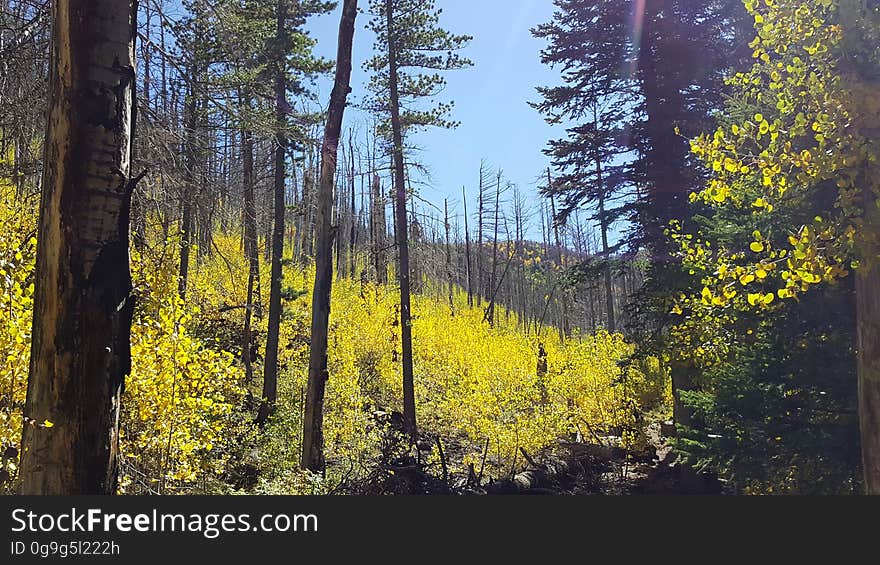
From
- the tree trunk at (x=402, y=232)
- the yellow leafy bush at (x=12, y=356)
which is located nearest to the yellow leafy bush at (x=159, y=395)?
the yellow leafy bush at (x=12, y=356)

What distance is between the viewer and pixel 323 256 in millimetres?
7582

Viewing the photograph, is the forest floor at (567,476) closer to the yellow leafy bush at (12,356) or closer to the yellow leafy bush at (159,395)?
the yellow leafy bush at (159,395)

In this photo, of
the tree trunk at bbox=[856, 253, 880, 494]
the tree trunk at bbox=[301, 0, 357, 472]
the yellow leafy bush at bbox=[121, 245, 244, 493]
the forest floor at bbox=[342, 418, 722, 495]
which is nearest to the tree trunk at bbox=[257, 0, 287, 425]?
the forest floor at bbox=[342, 418, 722, 495]

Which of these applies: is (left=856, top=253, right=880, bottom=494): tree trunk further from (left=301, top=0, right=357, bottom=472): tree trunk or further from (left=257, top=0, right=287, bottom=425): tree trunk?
(left=257, top=0, right=287, bottom=425): tree trunk

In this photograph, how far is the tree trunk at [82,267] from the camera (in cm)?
244

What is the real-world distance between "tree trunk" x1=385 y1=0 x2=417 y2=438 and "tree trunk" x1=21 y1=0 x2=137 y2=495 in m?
11.1

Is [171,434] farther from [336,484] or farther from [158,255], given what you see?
[336,484]

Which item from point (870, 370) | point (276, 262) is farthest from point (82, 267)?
point (276, 262)

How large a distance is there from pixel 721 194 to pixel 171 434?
17.6 ft

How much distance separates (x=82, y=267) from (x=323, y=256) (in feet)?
16.7

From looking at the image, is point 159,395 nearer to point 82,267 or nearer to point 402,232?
point 82,267

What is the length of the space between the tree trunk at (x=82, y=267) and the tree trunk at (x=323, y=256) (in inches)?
192

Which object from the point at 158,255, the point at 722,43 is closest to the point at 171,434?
the point at 158,255

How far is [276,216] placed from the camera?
13.3m
